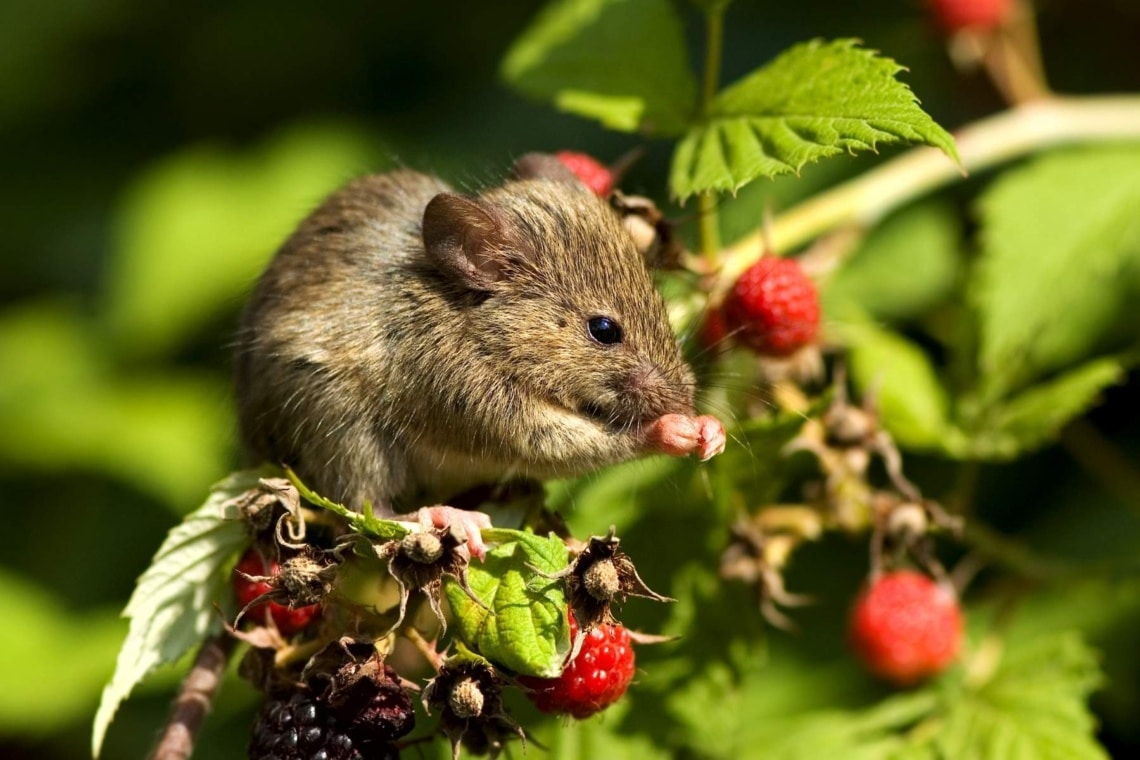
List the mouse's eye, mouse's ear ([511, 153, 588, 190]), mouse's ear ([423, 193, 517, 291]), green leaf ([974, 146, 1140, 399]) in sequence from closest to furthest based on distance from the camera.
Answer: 1. mouse's ear ([423, 193, 517, 291])
2. the mouse's eye
3. mouse's ear ([511, 153, 588, 190])
4. green leaf ([974, 146, 1140, 399])

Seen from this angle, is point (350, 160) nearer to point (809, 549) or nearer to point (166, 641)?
point (809, 549)

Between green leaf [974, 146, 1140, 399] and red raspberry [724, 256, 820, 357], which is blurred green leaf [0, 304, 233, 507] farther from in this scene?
green leaf [974, 146, 1140, 399]

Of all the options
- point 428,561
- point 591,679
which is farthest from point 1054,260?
point 428,561

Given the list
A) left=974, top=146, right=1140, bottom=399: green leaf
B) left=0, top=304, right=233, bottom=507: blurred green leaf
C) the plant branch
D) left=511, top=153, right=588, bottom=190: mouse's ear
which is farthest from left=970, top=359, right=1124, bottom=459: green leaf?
left=0, top=304, right=233, bottom=507: blurred green leaf

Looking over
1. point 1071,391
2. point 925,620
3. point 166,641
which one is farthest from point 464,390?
point 1071,391

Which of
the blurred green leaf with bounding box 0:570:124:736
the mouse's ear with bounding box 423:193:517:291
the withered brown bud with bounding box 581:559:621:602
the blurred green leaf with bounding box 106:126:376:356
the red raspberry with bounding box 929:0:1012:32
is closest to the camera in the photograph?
the withered brown bud with bounding box 581:559:621:602

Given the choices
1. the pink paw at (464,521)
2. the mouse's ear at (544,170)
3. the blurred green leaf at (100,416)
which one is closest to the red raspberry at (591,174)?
the mouse's ear at (544,170)

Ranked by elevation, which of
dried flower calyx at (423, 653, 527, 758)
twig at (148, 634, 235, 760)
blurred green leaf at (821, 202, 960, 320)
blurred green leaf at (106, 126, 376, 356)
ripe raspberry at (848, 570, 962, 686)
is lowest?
blurred green leaf at (106, 126, 376, 356)
